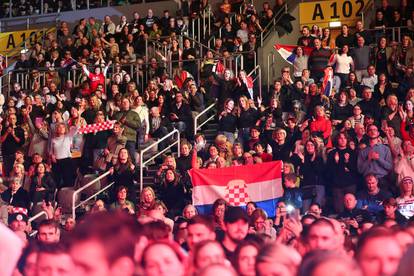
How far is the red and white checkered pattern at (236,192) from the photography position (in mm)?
16406

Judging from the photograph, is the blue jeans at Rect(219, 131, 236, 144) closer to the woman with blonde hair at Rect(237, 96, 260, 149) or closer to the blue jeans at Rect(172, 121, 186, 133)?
the woman with blonde hair at Rect(237, 96, 260, 149)

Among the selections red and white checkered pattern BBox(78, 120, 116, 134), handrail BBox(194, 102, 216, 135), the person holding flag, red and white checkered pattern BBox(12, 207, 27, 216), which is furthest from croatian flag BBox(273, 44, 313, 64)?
red and white checkered pattern BBox(12, 207, 27, 216)

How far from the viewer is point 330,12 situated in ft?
83.6

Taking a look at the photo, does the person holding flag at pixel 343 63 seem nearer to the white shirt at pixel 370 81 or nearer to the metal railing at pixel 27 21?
the white shirt at pixel 370 81

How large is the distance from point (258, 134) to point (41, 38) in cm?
1296

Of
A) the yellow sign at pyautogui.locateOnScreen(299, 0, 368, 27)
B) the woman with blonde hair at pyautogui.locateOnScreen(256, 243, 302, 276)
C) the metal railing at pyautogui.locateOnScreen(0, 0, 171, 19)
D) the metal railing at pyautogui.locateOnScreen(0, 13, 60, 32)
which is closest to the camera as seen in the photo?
the woman with blonde hair at pyautogui.locateOnScreen(256, 243, 302, 276)

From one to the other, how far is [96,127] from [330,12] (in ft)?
27.2

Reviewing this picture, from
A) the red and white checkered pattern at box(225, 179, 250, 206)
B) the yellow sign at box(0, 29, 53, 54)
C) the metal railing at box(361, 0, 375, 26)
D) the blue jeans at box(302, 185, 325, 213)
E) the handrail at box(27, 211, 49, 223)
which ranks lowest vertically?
the yellow sign at box(0, 29, 53, 54)

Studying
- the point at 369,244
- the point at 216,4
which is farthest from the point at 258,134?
the point at 369,244

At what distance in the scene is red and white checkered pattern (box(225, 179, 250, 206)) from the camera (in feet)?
53.8

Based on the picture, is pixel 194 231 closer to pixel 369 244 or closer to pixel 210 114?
pixel 369 244

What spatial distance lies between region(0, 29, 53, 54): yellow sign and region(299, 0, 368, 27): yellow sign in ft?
27.7

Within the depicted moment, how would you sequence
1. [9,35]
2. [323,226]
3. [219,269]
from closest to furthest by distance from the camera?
[219,269]
[323,226]
[9,35]

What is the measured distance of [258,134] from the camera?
59.0 feet
